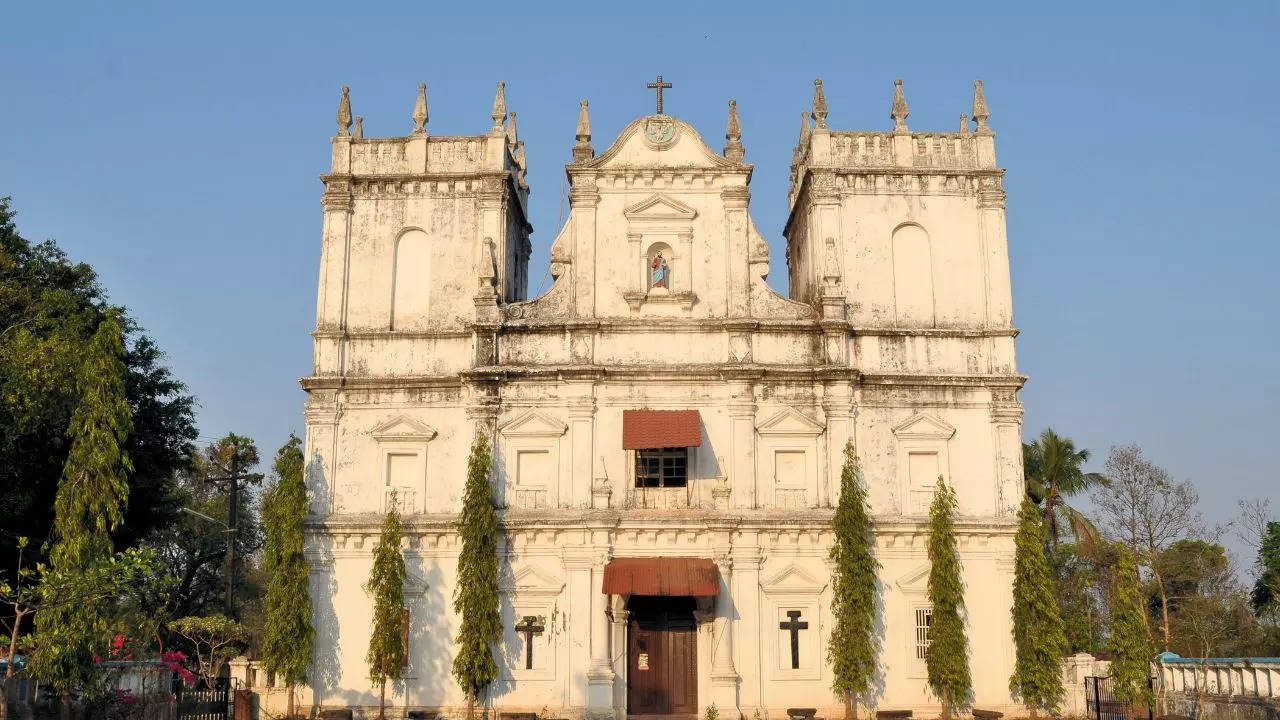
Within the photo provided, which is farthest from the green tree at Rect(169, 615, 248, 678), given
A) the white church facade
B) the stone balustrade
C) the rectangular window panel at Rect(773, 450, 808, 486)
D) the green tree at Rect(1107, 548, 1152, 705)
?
the stone balustrade

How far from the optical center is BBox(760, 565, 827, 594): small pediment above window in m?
28.4

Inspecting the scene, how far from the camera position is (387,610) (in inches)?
1067

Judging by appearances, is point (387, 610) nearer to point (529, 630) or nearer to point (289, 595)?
point (289, 595)

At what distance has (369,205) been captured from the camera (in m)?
31.3

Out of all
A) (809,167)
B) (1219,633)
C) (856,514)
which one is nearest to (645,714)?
(856,514)

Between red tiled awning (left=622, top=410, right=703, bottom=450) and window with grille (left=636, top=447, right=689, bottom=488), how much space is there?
3.04 ft

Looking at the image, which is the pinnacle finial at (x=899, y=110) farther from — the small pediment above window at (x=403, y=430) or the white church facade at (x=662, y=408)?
the small pediment above window at (x=403, y=430)

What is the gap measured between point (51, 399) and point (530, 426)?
11741mm

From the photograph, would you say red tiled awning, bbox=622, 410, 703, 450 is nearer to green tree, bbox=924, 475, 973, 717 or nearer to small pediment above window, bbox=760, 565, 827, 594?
small pediment above window, bbox=760, 565, 827, 594

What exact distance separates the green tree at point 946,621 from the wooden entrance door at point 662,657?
18.8 feet

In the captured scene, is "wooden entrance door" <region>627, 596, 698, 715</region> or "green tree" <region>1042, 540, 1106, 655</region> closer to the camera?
"wooden entrance door" <region>627, 596, 698, 715</region>

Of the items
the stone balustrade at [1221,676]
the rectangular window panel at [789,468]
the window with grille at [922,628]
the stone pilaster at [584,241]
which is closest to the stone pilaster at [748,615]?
the rectangular window panel at [789,468]

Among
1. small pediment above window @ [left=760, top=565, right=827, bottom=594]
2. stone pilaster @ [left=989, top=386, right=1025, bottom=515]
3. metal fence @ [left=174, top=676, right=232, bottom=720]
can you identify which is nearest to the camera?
metal fence @ [left=174, top=676, right=232, bottom=720]

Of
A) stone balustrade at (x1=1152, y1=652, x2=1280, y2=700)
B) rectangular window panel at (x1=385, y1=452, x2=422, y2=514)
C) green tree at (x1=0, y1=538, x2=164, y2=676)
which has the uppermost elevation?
rectangular window panel at (x1=385, y1=452, x2=422, y2=514)
